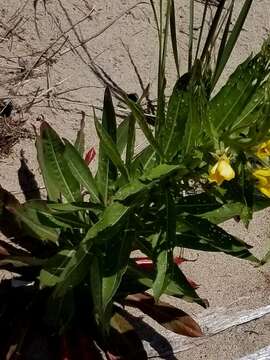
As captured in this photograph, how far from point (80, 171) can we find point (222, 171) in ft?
2.32

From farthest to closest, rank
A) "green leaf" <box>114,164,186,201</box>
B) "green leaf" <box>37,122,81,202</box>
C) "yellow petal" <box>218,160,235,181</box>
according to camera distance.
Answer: "green leaf" <box>37,122,81,202</box> < "green leaf" <box>114,164,186,201</box> < "yellow petal" <box>218,160,235,181</box>

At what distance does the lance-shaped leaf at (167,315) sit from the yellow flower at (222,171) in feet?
3.64

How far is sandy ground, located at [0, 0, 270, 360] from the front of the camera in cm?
309

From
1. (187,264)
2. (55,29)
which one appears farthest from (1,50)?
(187,264)

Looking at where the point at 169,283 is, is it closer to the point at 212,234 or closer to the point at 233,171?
the point at 212,234

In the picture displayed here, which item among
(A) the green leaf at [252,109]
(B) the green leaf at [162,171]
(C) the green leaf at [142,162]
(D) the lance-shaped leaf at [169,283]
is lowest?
(D) the lance-shaped leaf at [169,283]

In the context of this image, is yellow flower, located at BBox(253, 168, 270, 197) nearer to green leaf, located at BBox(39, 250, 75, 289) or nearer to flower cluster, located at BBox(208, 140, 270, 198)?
flower cluster, located at BBox(208, 140, 270, 198)

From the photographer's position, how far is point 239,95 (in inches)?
74.3

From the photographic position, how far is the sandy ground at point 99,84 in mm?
3088

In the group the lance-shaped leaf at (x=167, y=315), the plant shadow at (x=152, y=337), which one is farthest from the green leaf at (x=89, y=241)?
the plant shadow at (x=152, y=337)

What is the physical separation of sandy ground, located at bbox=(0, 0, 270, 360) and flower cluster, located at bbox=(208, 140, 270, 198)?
1454 millimetres

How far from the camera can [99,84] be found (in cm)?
334

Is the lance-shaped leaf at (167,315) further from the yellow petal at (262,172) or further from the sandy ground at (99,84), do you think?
the yellow petal at (262,172)

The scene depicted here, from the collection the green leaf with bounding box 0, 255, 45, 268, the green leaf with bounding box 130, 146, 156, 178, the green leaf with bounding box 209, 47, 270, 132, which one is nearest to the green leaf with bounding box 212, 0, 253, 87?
the green leaf with bounding box 209, 47, 270, 132
